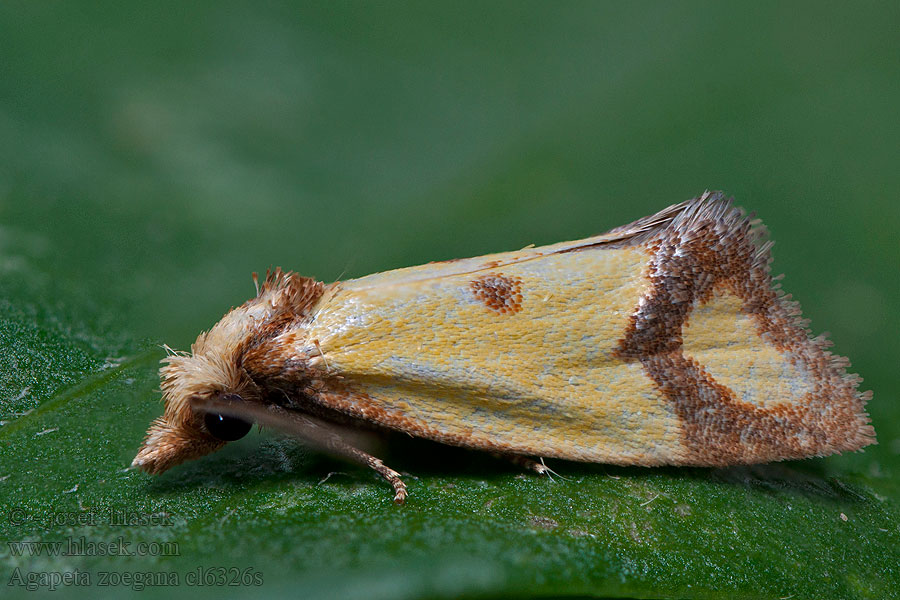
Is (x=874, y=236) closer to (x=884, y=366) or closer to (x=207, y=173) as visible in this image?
(x=884, y=366)

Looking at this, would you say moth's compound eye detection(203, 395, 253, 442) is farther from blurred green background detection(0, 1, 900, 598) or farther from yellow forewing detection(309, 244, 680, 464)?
yellow forewing detection(309, 244, 680, 464)

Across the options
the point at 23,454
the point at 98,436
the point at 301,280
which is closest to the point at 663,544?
the point at 301,280

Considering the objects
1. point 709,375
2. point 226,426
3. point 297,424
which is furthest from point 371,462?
point 709,375

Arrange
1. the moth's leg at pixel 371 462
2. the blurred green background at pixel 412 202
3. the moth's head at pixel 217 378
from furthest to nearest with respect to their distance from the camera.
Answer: the moth's head at pixel 217 378 < the moth's leg at pixel 371 462 < the blurred green background at pixel 412 202

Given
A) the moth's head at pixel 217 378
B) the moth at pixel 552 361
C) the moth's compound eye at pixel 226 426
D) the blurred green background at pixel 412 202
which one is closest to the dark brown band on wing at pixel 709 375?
the moth at pixel 552 361

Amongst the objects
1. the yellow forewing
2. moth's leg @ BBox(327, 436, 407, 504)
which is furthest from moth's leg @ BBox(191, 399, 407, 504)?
the yellow forewing

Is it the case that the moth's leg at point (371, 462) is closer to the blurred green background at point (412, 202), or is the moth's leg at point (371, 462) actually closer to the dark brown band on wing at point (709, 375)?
the blurred green background at point (412, 202)
